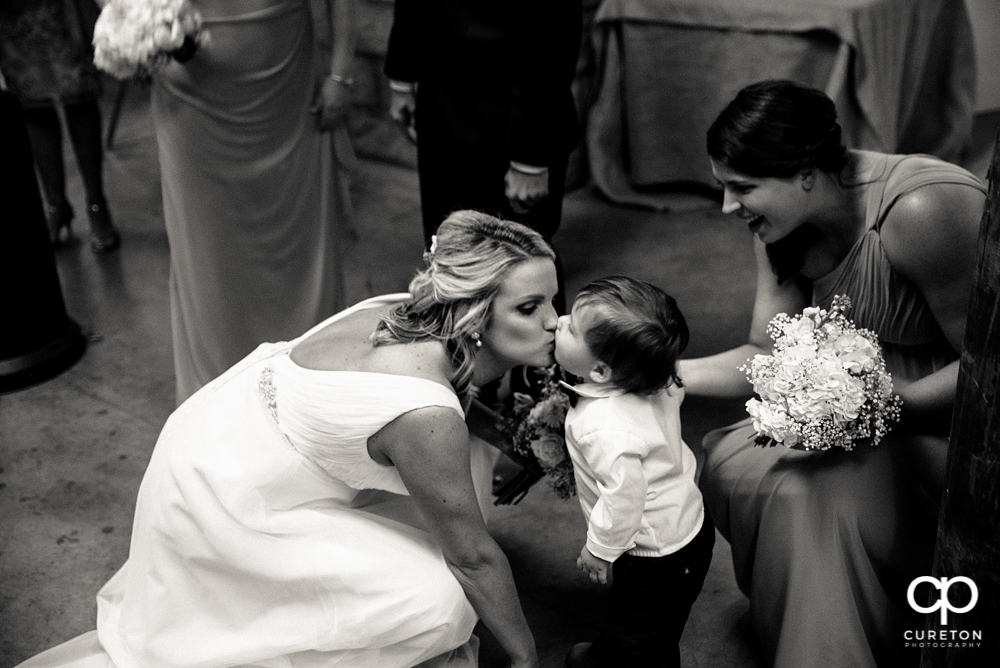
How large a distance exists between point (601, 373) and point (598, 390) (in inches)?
1.8

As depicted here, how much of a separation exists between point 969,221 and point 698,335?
2066 millimetres

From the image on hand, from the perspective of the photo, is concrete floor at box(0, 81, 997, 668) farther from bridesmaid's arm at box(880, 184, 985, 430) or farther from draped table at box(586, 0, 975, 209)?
bridesmaid's arm at box(880, 184, 985, 430)

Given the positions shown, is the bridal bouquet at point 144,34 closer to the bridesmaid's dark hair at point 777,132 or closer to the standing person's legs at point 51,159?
the bridesmaid's dark hair at point 777,132

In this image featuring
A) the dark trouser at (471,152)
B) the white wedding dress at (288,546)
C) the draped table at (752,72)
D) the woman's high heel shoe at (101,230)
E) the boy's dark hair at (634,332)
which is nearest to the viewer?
the boy's dark hair at (634,332)

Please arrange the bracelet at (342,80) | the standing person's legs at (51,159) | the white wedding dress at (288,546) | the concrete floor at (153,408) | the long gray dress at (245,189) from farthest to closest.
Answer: the standing person's legs at (51,159)
the bracelet at (342,80)
the long gray dress at (245,189)
the concrete floor at (153,408)
the white wedding dress at (288,546)

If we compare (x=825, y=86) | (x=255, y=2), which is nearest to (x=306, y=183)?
(x=255, y=2)

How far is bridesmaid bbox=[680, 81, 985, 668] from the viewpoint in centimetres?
252

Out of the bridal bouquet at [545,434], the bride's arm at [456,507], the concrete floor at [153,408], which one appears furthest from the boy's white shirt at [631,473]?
the concrete floor at [153,408]

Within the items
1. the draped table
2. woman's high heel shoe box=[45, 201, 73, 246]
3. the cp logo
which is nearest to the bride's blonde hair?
the cp logo

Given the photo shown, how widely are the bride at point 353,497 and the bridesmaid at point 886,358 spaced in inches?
22.5

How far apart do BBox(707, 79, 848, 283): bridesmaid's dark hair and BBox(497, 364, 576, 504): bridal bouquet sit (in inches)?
27.5

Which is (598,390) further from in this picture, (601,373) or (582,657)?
(582,657)

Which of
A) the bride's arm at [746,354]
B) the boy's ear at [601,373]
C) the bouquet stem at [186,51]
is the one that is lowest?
the bride's arm at [746,354]

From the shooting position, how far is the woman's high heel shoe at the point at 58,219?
18.5ft
